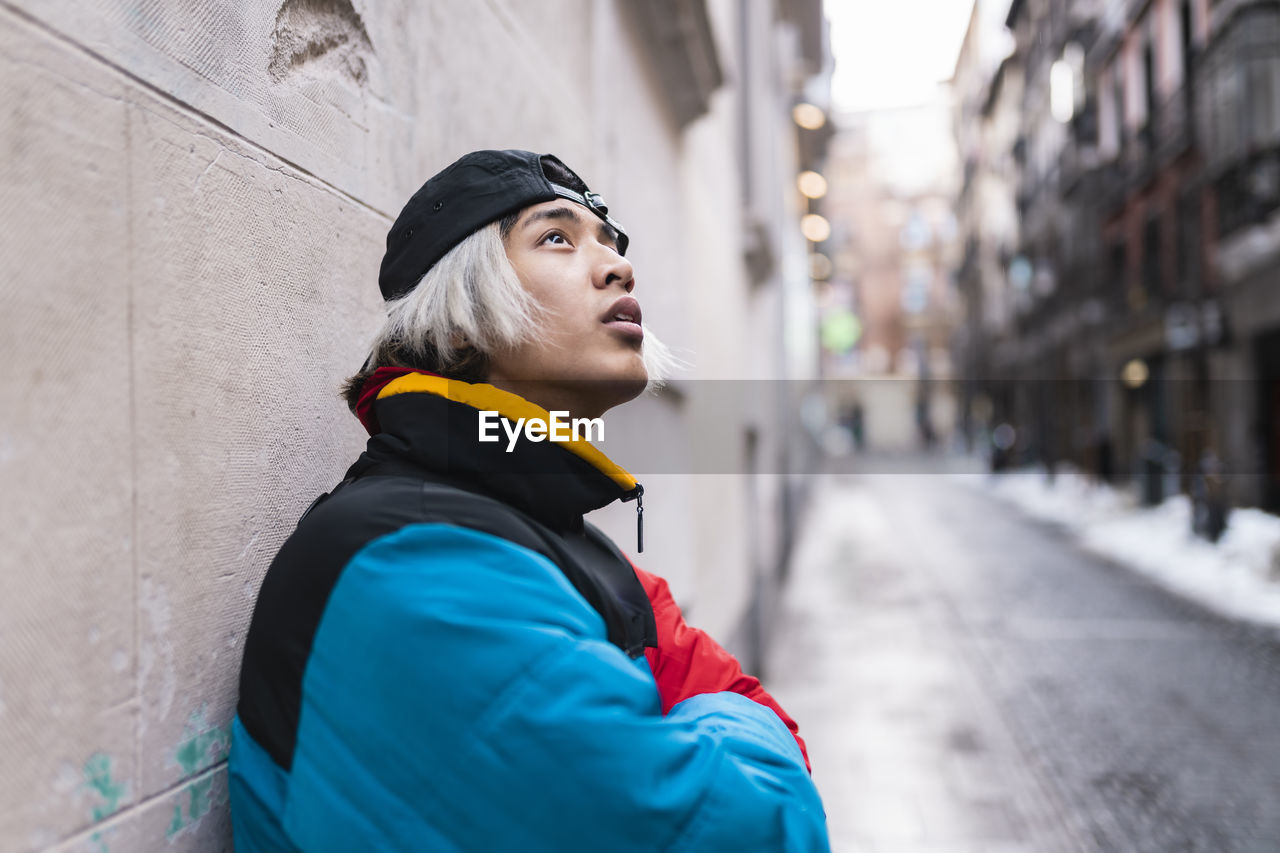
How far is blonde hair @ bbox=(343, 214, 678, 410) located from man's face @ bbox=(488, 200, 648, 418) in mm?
26

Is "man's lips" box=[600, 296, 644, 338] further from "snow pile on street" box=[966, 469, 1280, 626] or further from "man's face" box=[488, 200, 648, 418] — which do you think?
"snow pile on street" box=[966, 469, 1280, 626]

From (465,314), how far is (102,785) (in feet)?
2.75

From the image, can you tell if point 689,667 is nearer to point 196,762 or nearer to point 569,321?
point 569,321

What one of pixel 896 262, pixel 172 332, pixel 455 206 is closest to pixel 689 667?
pixel 455 206

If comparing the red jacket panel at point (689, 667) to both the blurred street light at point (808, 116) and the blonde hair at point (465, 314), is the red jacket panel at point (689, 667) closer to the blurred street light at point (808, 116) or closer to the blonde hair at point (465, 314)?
the blonde hair at point (465, 314)

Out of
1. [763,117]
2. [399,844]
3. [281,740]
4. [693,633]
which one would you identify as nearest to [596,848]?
[399,844]

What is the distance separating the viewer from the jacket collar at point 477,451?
4.57 ft

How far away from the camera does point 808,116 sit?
21062mm

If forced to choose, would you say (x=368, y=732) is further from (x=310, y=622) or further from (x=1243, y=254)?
(x=1243, y=254)

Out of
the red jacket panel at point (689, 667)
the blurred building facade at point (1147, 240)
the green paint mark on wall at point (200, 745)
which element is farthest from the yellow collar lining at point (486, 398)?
the blurred building facade at point (1147, 240)

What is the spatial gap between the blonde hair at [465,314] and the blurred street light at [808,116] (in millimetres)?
19331

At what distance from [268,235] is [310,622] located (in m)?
0.74

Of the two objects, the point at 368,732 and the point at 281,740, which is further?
the point at 281,740

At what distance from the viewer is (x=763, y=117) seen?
462 inches
